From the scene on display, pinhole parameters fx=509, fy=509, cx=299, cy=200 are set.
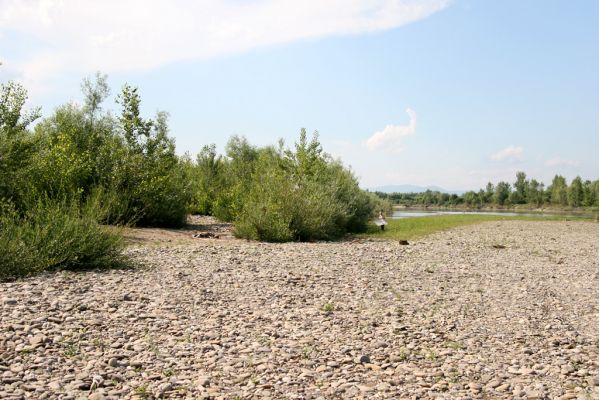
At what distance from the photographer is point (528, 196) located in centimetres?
13062

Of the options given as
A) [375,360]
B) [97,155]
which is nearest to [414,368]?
[375,360]

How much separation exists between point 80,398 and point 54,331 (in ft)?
6.94

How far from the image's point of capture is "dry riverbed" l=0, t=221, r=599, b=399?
618 cm

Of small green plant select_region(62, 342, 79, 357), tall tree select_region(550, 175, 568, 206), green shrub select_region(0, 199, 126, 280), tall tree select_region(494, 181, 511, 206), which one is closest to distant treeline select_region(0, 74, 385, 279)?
green shrub select_region(0, 199, 126, 280)

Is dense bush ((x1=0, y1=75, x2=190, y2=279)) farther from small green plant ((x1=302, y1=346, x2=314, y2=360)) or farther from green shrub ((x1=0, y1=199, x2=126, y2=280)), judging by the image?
small green plant ((x1=302, y1=346, x2=314, y2=360))

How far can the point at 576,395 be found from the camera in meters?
6.16

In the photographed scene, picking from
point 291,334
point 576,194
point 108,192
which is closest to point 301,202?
point 108,192

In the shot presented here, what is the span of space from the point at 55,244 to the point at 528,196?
135514 millimetres

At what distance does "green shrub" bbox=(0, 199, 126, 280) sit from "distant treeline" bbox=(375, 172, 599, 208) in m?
92.0

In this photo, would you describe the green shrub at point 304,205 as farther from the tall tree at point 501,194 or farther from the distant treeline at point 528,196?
the tall tree at point 501,194

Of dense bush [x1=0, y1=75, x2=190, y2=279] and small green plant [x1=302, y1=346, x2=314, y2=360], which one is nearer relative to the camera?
small green plant [x1=302, y1=346, x2=314, y2=360]

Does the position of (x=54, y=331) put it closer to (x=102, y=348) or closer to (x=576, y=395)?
(x=102, y=348)

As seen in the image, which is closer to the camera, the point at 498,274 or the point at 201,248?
the point at 498,274

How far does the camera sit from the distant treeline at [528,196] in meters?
110
